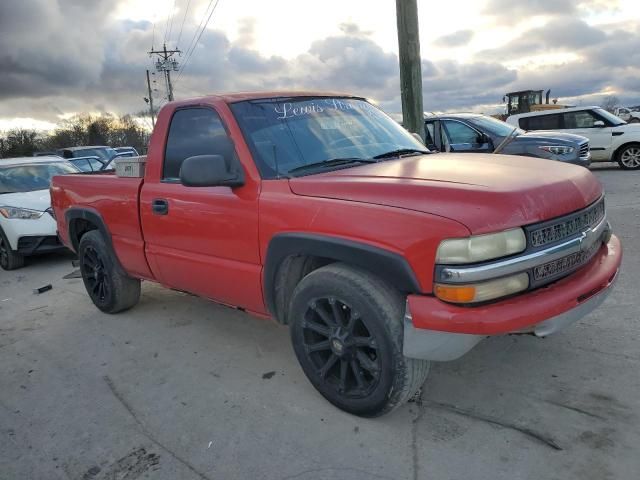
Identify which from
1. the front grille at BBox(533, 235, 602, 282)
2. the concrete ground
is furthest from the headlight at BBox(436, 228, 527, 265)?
the concrete ground

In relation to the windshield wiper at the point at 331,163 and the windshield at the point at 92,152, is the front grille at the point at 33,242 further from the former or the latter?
the windshield at the point at 92,152

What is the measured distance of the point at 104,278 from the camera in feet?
15.6

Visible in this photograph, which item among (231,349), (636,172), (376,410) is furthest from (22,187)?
(636,172)

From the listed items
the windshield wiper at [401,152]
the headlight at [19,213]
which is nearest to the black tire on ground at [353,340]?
the windshield wiper at [401,152]

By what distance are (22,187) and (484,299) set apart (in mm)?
7747

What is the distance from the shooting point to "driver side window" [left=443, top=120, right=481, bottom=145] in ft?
29.7

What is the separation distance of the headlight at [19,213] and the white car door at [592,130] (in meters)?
11.7

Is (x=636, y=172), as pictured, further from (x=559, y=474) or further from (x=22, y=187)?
(x=22, y=187)

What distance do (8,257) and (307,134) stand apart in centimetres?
602

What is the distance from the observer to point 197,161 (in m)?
2.89

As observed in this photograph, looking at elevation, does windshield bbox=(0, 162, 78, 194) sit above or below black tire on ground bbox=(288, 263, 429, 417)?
above

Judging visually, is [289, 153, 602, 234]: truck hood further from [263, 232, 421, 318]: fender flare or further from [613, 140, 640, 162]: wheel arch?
[613, 140, 640, 162]: wheel arch

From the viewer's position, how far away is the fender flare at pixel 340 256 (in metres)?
2.36

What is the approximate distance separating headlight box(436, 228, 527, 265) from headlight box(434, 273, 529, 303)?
11 cm
